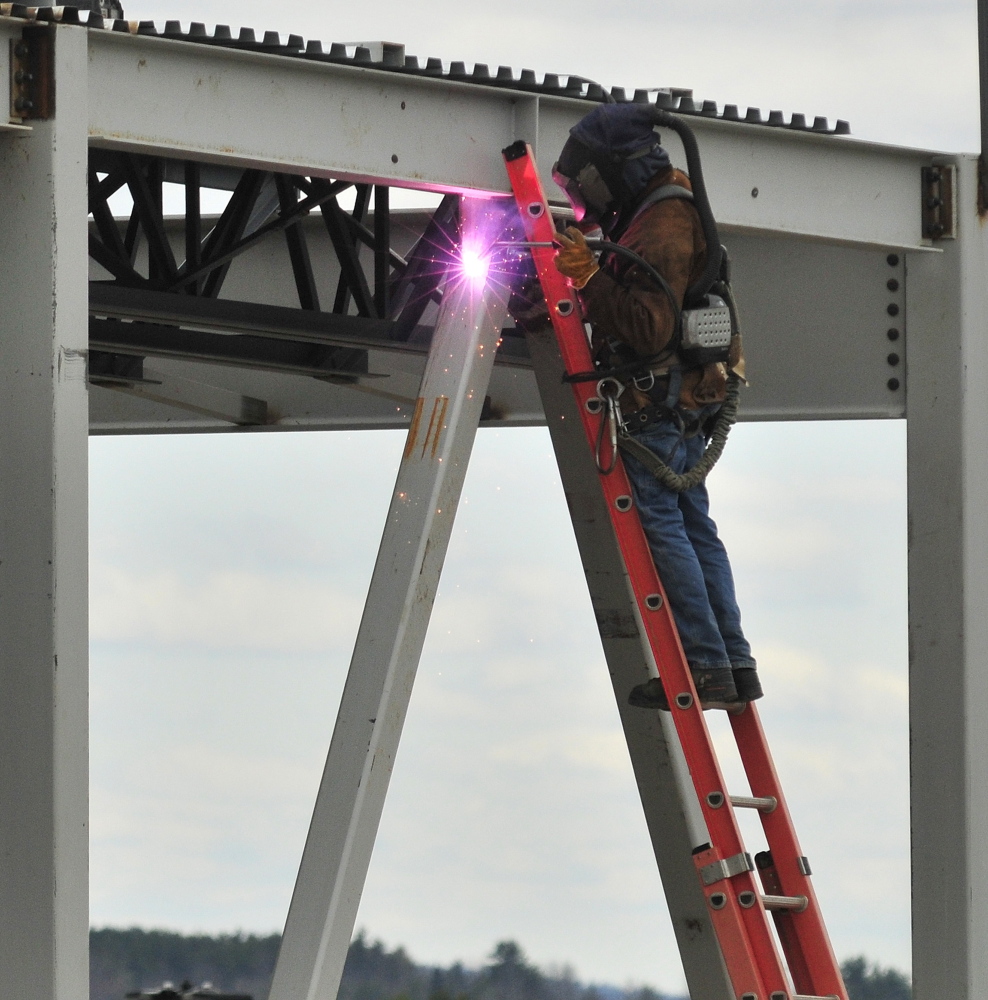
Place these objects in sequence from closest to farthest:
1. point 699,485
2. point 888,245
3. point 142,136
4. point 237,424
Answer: point 142,136 → point 699,485 → point 888,245 → point 237,424

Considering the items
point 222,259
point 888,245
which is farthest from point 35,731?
point 888,245

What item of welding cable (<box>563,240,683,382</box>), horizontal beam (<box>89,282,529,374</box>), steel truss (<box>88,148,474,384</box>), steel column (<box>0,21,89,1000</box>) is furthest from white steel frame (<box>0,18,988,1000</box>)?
horizontal beam (<box>89,282,529,374</box>)

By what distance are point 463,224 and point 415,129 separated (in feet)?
1.66

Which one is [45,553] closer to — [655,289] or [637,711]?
[655,289]

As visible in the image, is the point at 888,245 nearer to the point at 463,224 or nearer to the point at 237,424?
the point at 463,224

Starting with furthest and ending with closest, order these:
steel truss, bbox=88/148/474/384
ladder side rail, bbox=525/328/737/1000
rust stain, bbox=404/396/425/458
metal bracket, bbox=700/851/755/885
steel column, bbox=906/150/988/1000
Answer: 1. steel truss, bbox=88/148/474/384
2. steel column, bbox=906/150/988/1000
3. ladder side rail, bbox=525/328/737/1000
4. rust stain, bbox=404/396/425/458
5. metal bracket, bbox=700/851/755/885

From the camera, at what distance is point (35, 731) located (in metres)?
6.14

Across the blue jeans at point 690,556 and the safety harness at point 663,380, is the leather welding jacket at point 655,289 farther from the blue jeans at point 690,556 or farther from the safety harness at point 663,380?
the blue jeans at point 690,556

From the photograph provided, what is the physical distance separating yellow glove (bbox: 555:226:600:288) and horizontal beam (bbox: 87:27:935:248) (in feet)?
2.26

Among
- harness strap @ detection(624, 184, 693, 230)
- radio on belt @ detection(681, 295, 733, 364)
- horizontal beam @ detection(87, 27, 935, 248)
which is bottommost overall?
radio on belt @ detection(681, 295, 733, 364)

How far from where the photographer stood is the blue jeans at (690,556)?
690 centimetres

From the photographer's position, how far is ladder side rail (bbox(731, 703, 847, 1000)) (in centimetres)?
698

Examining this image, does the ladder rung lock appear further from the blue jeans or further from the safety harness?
the safety harness

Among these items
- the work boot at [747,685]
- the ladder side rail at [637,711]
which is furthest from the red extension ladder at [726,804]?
the ladder side rail at [637,711]
